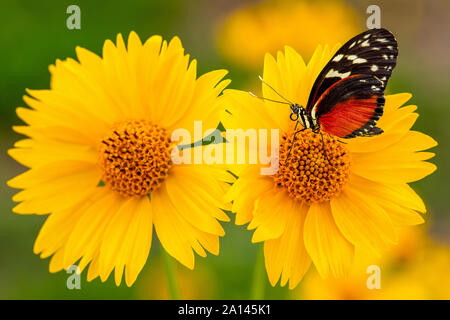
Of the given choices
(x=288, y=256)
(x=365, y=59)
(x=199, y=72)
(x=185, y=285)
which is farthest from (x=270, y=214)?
(x=199, y=72)

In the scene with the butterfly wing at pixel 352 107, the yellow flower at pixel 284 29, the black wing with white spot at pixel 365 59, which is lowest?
the butterfly wing at pixel 352 107

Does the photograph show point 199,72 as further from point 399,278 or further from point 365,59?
point 365,59

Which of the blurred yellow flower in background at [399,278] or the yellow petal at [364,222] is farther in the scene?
the blurred yellow flower in background at [399,278]

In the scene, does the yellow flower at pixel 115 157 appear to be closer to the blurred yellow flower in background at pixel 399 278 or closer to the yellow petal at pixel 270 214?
the yellow petal at pixel 270 214

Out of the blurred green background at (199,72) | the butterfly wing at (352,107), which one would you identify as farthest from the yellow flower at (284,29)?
the butterfly wing at (352,107)

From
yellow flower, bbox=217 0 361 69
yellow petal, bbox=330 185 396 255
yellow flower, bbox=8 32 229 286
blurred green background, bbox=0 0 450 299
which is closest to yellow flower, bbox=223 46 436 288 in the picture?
yellow petal, bbox=330 185 396 255
